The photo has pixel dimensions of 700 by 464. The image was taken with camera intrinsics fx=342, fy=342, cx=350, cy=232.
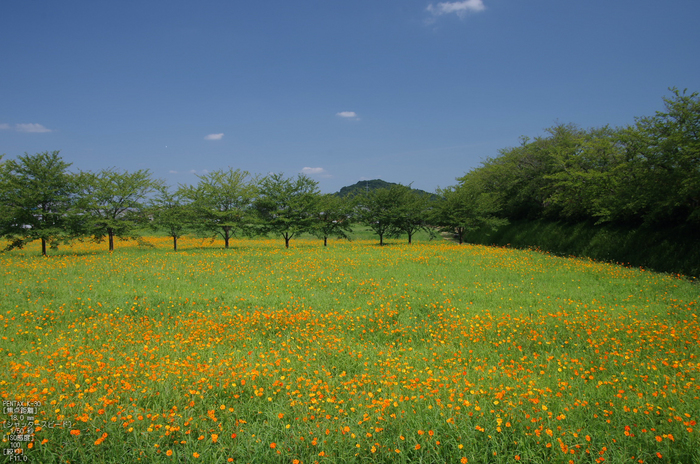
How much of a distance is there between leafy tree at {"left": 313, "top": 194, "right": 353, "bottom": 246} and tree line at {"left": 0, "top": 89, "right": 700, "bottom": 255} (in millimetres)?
99

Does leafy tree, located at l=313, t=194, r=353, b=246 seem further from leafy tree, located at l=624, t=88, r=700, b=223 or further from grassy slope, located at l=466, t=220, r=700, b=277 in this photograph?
leafy tree, located at l=624, t=88, r=700, b=223

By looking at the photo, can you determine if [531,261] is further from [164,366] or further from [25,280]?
[25,280]

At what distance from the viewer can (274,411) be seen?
13.8 feet

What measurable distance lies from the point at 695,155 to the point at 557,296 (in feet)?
34.8

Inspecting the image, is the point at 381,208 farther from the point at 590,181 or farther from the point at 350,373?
the point at 350,373

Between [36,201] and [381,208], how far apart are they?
973 inches

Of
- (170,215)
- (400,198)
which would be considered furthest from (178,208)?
(400,198)

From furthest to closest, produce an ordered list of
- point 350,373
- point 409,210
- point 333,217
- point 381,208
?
point 381,208
point 409,210
point 333,217
point 350,373

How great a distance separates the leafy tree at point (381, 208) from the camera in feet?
103

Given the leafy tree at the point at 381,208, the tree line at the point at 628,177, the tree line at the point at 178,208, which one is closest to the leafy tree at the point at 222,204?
the tree line at the point at 178,208

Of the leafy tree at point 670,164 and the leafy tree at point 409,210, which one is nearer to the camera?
the leafy tree at point 670,164

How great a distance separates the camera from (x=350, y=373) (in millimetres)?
5453

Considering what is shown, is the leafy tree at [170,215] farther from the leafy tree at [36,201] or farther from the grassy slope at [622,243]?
the grassy slope at [622,243]

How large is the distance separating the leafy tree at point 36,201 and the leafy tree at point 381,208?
21456mm
